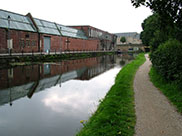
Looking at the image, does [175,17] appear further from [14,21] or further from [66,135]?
[14,21]

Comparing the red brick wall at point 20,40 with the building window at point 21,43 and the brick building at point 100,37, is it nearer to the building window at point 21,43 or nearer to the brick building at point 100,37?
the building window at point 21,43

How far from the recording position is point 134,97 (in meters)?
7.97

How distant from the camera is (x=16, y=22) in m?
31.3

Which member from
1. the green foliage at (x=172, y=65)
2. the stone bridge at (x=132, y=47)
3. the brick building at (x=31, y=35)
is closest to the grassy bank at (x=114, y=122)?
the green foliage at (x=172, y=65)

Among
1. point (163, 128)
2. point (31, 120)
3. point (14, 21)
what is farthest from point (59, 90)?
point (14, 21)

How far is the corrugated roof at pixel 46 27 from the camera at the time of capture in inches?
1469

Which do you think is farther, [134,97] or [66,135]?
[134,97]

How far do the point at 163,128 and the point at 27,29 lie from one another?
32.2 m

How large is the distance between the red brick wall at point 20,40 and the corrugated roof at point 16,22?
0.89m

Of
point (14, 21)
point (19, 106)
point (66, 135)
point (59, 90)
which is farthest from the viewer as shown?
point (14, 21)

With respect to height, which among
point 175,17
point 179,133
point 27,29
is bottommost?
point 179,133

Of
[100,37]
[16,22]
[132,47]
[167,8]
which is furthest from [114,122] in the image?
[132,47]

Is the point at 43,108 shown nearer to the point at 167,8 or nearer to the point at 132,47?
the point at 167,8

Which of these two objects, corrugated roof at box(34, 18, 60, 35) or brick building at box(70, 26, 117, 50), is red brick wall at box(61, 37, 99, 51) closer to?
brick building at box(70, 26, 117, 50)
